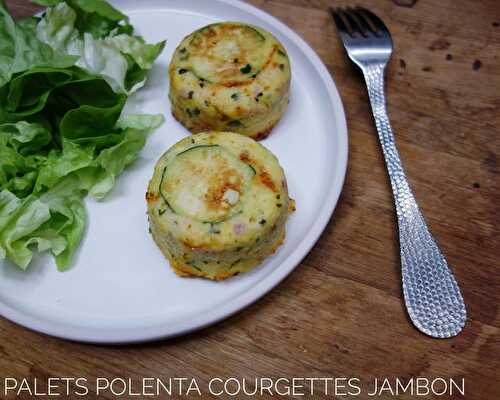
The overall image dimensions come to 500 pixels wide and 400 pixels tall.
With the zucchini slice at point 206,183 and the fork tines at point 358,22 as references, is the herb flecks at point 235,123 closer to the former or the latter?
the zucchini slice at point 206,183

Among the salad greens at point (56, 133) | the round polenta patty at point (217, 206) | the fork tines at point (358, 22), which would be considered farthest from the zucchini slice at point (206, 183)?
the fork tines at point (358, 22)

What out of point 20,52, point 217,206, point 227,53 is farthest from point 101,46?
point 217,206

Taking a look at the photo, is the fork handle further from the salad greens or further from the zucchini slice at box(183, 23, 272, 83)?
the salad greens

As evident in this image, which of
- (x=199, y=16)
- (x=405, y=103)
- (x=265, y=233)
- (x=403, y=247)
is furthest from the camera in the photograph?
(x=199, y=16)

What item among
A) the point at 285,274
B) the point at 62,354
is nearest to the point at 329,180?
the point at 285,274

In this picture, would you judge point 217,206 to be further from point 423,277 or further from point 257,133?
point 423,277

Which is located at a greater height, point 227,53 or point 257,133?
point 227,53

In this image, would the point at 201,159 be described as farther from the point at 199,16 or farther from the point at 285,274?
the point at 199,16
